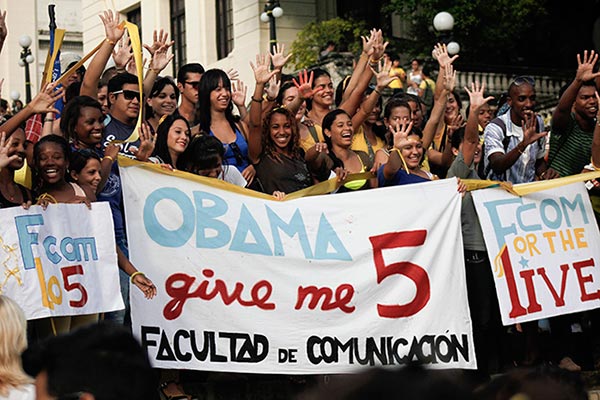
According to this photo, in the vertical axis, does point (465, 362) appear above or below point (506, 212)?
below

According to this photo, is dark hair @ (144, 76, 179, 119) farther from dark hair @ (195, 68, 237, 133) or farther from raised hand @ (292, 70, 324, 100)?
raised hand @ (292, 70, 324, 100)

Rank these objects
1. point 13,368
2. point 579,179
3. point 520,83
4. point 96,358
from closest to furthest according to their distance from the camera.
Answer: point 96,358 < point 13,368 < point 579,179 < point 520,83

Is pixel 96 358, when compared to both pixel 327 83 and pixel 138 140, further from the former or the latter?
pixel 327 83

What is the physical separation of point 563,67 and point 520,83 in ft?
68.1

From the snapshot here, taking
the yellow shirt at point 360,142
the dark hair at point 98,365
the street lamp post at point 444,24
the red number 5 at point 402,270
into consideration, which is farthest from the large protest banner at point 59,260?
the street lamp post at point 444,24

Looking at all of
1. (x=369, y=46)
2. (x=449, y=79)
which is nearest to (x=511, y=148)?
(x=449, y=79)

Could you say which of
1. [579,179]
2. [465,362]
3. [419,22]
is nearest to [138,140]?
[465,362]

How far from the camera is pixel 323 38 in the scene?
26.6 m

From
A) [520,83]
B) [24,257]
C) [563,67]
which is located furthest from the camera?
[563,67]

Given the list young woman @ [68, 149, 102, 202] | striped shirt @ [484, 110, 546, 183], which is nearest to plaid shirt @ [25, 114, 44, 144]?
young woman @ [68, 149, 102, 202]

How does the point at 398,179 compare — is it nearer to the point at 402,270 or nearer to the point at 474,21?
the point at 402,270

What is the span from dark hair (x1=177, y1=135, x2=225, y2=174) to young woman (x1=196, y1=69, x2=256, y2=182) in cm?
45

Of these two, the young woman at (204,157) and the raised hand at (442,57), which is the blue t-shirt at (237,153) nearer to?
the young woman at (204,157)

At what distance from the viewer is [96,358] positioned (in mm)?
3031
